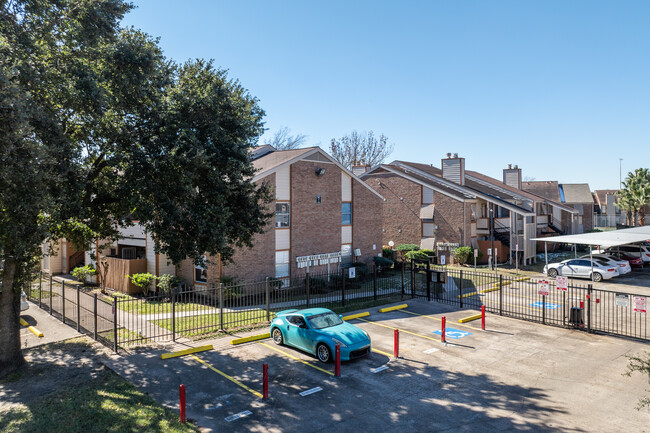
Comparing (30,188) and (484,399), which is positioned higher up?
(30,188)

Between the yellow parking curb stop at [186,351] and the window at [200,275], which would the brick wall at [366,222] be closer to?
the window at [200,275]

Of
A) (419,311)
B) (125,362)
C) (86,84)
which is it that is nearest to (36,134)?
(86,84)

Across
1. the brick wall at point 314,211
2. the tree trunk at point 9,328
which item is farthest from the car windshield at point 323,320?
the brick wall at point 314,211

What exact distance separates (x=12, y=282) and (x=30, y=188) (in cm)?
416

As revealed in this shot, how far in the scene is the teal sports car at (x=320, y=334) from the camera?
41.2 feet

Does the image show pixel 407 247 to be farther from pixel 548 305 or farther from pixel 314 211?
pixel 548 305

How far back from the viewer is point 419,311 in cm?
1950

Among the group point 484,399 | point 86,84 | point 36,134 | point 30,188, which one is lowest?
point 484,399

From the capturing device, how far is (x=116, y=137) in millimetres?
13211

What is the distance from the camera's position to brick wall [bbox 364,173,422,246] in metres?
38.6

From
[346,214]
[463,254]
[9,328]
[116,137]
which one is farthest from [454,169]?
[9,328]

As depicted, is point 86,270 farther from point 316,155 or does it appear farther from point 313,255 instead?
point 316,155

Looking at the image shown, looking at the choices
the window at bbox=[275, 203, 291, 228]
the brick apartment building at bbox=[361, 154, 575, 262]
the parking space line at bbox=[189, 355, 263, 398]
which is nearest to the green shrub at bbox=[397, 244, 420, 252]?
the brick apartment building at bbox=[361, 154, 575, 262]

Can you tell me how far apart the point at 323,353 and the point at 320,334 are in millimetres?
564
